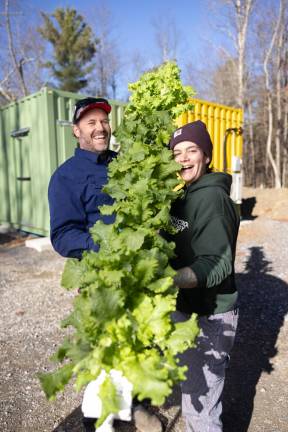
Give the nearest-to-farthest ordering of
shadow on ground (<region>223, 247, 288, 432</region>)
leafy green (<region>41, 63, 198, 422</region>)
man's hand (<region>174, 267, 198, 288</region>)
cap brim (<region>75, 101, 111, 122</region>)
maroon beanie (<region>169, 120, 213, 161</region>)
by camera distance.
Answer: leafy green (<region>41, 63, 198, 422</region>) → man's hand (<region>174, 267, 198, 288</region>) → maroon beanie (<region>169, 120, 213, 161</region>) → cap brim (<region>75, 101, 111, 122</region>) → shadow on ground (<region>223, 247, 288, 432</region>)

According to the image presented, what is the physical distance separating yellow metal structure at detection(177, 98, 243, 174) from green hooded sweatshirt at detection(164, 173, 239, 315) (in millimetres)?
7769

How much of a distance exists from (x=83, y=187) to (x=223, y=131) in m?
8.77

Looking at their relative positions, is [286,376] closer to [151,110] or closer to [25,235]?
[151,110]

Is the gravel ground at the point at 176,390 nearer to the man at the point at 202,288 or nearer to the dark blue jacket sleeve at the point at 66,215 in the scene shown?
the man at the point at 202,288

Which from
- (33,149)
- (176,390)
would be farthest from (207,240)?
(33,149)

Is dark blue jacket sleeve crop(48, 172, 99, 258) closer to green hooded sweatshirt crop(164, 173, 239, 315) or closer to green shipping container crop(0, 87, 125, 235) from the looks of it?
green hooded sweatshirt crop(164, 173, 239, 315)

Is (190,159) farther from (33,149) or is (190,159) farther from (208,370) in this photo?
(33,149)

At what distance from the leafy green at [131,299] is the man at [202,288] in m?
0.31

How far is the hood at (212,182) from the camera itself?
2.18 meters

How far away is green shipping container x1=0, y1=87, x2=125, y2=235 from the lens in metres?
8.57

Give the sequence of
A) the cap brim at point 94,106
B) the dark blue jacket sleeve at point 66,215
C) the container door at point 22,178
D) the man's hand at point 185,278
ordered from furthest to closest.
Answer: the container door at point 22,178
the cap brim at point 94,106
the dark blue jacket sleeve at point 66,215
the man's hand at point 185,278

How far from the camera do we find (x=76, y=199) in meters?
2.62

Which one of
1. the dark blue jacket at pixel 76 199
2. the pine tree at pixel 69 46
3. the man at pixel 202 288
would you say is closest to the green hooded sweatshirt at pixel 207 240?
the man at pixel 202 288

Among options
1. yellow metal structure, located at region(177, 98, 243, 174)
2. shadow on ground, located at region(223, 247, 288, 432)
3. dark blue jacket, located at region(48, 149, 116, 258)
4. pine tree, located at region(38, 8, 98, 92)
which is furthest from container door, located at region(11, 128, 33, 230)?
pine tree, located at region(38, 8, 98, 92)
